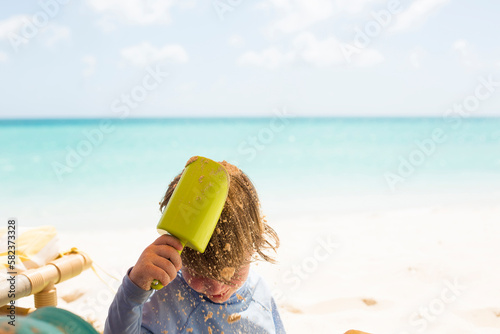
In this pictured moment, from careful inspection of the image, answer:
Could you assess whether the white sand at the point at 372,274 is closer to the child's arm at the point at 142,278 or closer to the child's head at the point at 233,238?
the child's head at the point at 233,238

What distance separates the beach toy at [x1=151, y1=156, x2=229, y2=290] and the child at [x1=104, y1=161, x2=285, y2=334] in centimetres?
13

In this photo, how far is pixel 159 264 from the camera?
96cm

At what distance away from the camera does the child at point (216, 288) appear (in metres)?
1.15

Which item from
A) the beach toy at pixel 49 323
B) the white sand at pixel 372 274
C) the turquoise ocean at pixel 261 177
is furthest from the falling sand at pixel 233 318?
the turquoise ocean at pixel 261 177

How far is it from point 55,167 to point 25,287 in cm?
769

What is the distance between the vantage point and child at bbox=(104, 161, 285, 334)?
115 cm

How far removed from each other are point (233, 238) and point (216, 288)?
0.49 feet

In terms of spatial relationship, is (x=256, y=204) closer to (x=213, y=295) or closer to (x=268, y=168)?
(x=213, y=295)

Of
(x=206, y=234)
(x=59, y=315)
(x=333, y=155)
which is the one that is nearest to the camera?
(x=59, y=315)

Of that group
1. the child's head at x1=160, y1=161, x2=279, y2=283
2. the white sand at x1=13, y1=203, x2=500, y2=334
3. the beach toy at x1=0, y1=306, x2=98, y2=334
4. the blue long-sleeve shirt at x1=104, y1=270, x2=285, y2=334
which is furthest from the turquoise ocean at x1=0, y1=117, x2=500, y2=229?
the beach toy at x1=0, y1=306, x2=98, y2=334

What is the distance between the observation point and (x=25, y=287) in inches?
55.5

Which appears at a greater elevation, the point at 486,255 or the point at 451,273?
the point at 451,273

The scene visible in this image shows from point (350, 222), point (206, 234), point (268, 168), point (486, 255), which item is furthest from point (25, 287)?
point (268, 168)

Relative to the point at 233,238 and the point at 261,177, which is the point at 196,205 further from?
the point at 261,177
